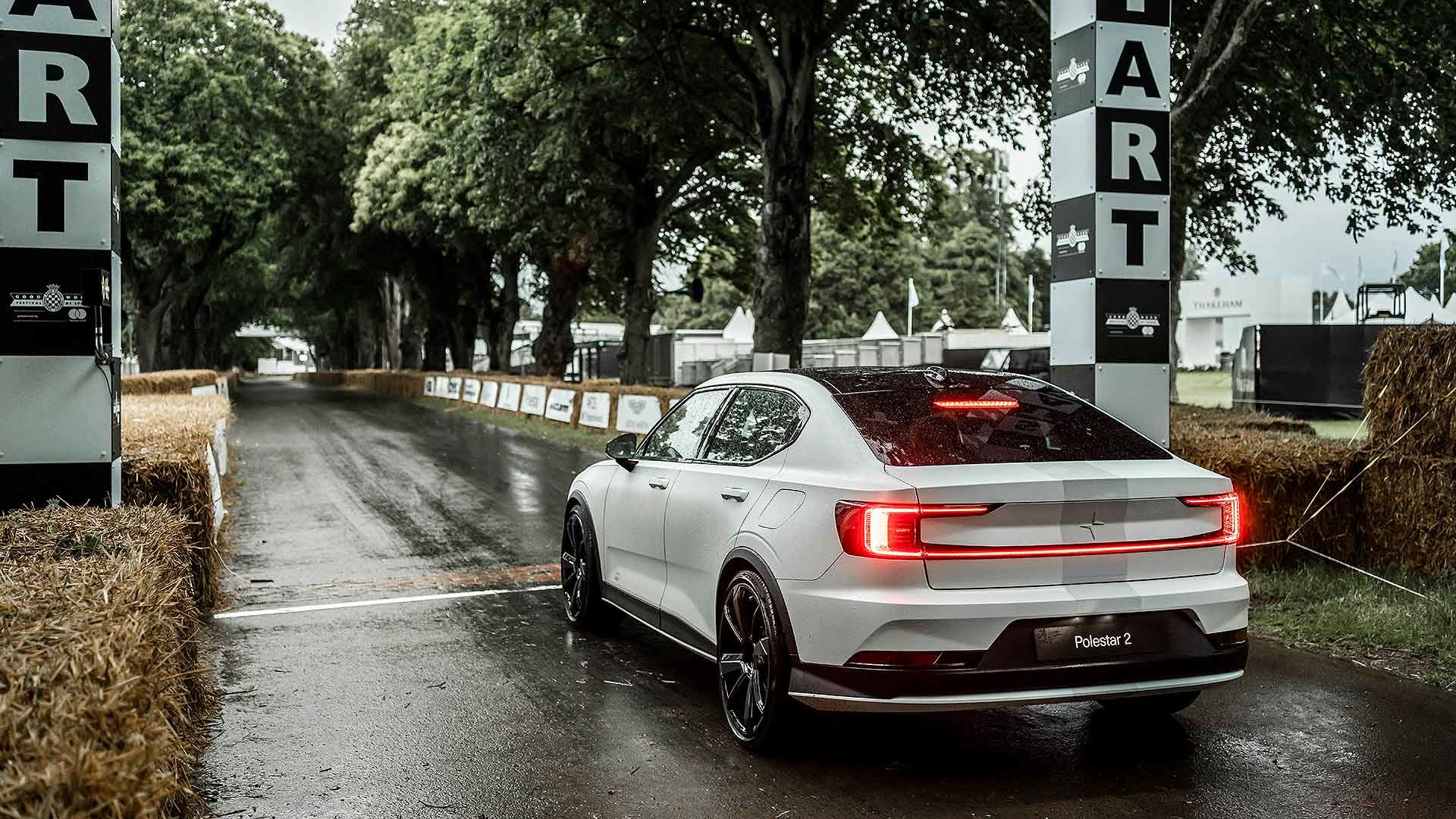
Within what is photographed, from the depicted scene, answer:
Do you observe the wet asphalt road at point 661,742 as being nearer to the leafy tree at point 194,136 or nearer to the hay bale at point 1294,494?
the hay bale at point 1294,494

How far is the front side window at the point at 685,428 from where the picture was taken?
20.2ft

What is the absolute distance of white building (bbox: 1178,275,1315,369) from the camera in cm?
6294

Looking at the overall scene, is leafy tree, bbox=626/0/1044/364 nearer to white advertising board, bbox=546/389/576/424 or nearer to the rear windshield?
white advertising board, bbox=546/389/576/424

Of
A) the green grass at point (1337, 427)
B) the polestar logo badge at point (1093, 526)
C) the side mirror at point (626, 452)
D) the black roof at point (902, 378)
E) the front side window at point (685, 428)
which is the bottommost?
the green grass at point (1337, 427)

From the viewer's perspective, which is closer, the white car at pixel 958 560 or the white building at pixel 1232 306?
the white car at pixel 958 560

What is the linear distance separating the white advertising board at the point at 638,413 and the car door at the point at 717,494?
47.6 ft

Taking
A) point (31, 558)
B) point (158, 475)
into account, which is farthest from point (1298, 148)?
point (31, 558)

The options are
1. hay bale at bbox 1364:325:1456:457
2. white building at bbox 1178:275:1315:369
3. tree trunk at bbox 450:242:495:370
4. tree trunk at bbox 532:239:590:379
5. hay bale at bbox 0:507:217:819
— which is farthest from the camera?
white building at bbox 1178:275:1315:369

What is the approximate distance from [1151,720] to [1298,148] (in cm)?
1821

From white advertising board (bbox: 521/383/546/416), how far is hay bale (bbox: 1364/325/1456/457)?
69.8 feet

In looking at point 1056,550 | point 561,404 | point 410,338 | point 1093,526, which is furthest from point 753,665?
point 410,338

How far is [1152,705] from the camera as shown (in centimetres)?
540

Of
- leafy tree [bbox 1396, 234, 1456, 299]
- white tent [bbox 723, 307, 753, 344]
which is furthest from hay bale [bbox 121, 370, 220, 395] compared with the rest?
leafy tree [bbox 1396, 234, 1456, 299]

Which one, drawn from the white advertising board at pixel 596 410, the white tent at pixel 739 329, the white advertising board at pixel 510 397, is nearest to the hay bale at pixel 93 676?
the white advertising board at pixel 596 410
